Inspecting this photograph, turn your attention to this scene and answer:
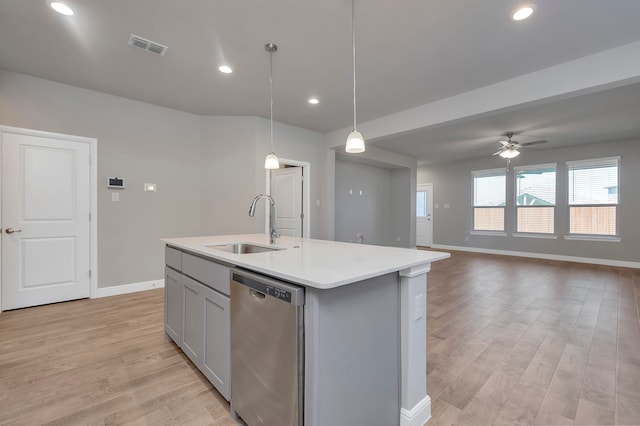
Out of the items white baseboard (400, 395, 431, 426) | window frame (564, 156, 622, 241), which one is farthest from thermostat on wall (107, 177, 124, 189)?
window frame (564, 156, 622, 241)

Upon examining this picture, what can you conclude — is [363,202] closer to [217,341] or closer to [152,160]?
[152,160]

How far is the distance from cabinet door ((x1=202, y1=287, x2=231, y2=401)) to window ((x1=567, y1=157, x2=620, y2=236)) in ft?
25.5

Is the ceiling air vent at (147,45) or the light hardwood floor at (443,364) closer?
the light hardwood floor at (443,364)

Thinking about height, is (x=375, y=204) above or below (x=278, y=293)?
above

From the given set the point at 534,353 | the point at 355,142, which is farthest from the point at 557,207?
the point at 355,142

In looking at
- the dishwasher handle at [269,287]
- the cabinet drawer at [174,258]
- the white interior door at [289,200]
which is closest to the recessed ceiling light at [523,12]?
the dishwasher handle at [269,287]

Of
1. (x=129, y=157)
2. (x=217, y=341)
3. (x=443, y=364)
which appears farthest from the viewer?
(x=129, y=157)

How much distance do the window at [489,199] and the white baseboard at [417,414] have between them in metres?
7.18

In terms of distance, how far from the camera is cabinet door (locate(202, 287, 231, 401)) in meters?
1.60

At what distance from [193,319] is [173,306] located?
1.44 ft

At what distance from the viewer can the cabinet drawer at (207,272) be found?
5.31ft

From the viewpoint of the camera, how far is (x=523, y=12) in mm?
2176

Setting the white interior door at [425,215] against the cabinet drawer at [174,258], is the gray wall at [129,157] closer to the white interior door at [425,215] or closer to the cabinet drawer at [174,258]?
the cabinet drawer at [174,258]

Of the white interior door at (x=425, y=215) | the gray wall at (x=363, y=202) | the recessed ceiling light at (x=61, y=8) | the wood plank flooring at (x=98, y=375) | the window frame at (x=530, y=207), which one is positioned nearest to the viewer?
the wood plank flooring at (x=98, y=375)
